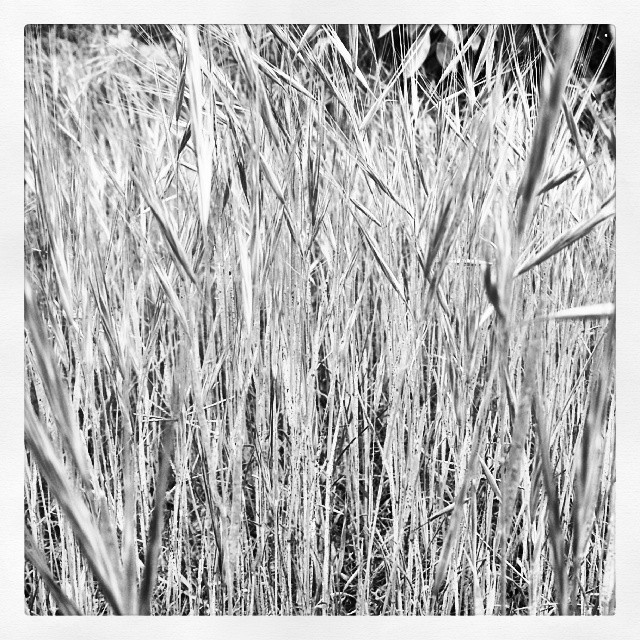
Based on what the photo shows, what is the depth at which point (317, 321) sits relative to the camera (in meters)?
1.03

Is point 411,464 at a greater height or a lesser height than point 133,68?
lesser

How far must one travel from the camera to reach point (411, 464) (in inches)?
40.7

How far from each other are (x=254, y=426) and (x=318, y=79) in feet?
2.13

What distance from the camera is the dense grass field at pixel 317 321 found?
3.35ft

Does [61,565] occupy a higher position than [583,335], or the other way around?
[583,335]

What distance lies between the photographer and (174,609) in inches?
41.0

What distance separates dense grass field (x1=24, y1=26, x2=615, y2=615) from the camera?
1.02 meters
